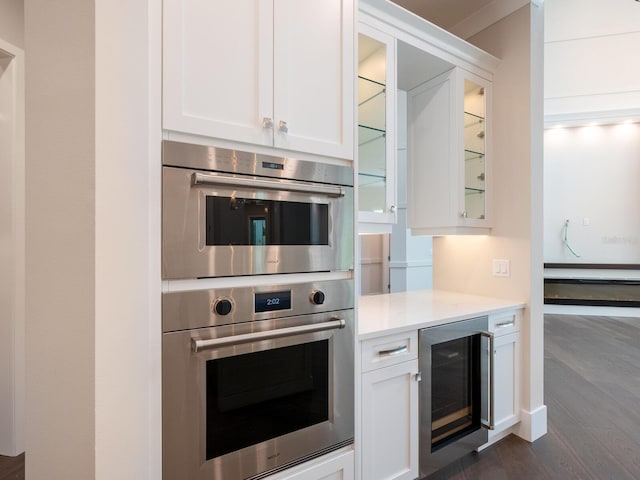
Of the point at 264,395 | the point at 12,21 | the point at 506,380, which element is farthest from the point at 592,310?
the point at 12,21

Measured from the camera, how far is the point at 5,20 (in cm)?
212

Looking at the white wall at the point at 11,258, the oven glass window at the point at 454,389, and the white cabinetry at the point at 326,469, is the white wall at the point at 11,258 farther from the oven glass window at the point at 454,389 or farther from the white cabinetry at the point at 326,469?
the oven glass window at the point at 454,389

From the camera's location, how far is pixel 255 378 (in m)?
1.30

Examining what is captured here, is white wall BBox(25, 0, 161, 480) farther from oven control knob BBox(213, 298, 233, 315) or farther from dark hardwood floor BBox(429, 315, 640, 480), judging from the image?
dark hardwood floor BBox(429, 315, 640, 480)

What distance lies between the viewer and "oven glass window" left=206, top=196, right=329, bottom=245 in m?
1.21

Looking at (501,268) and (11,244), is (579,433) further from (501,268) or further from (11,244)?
(11,244)

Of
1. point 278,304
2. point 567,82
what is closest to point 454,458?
point 278,304

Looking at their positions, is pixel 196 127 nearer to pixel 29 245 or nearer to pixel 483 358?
pixel 29 245

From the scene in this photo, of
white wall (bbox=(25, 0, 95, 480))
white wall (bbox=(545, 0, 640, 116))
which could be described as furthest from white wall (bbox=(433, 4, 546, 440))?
white wall (bbox=(25, 0, 95, 480))

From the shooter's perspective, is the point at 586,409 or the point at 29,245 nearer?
the point at 29,245

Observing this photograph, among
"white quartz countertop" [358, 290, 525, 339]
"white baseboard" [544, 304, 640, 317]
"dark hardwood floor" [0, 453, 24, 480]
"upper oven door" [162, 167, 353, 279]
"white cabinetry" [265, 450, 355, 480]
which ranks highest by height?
"upper oven door" [162, 167, 353, 279]

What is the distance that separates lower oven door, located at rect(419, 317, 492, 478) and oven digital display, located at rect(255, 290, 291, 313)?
2.63 ft

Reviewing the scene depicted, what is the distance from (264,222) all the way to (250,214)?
62 millimetres

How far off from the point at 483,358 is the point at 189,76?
207 centimetres
